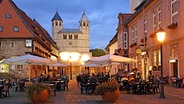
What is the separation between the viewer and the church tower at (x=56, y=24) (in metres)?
123

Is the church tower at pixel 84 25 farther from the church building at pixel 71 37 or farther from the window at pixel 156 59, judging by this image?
the window at pixel 156 59

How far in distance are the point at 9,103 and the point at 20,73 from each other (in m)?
35.7

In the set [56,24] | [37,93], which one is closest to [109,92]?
[37,93]

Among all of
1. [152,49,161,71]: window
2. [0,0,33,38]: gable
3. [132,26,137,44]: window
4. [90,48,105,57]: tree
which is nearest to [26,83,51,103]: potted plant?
[152,49,161,71]: window

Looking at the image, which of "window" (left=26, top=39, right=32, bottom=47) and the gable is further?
"window" (left=26, top=39, right=32, bottom=47)

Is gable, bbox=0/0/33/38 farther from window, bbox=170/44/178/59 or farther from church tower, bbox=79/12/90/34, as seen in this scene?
church tower, bbox=79/12/90/34

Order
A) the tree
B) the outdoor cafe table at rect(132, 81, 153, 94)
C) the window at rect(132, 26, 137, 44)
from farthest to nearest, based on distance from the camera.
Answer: the tree < the window at rect(132, 26, 137, 44) < the outdoor cafe table at rect(132, 81, 153, 94)

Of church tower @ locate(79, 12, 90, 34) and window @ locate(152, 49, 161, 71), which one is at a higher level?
church tower @ locate(79, 12, 90, 34)

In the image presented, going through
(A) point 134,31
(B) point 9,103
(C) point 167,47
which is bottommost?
(B) point 9,103

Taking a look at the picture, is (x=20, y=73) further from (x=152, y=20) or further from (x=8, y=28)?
(x=152, y=20)

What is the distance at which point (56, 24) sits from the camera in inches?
4911

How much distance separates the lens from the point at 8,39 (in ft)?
165

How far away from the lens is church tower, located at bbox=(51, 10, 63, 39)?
123 meters

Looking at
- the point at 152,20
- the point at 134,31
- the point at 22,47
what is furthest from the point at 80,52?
the point at 152,20
